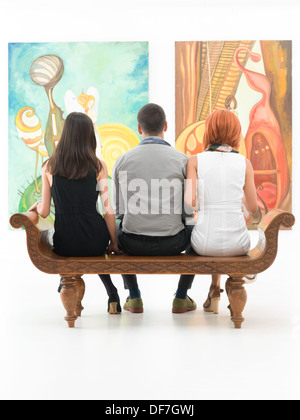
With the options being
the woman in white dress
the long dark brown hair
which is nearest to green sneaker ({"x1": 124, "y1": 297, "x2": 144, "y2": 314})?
the woman in white dress

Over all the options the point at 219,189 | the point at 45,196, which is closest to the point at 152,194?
the point at 219,189

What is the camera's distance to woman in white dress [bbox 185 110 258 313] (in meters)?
3.69

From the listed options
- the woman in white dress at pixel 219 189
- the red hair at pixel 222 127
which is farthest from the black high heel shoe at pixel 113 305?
the red hair at pixel 222 127

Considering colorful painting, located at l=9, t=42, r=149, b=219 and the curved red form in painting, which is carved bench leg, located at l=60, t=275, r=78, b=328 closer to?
colorful painting, located at l=9, t=42, r=149, b=219

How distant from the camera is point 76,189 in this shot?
3764 mm

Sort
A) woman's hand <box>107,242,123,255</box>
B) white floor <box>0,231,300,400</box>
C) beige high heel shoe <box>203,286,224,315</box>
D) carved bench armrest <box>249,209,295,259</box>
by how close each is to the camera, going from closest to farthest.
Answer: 1. white floor <box>0,231,300,400</box>
2. carved bench armrest <box>249,209,295,259</box>
3. woman's hand <box>107,242,123,255</box>
4. beige high heel shoe <box>203,286,224,315</box>

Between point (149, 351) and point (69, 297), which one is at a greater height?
point (69, 297)

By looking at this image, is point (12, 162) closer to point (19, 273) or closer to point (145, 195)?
point (19, 273)

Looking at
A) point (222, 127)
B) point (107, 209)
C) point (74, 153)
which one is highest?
point (222, 127)

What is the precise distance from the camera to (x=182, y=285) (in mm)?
4055

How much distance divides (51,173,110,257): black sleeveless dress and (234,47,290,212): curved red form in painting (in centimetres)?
393

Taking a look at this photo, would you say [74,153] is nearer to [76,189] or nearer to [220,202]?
[76,189]

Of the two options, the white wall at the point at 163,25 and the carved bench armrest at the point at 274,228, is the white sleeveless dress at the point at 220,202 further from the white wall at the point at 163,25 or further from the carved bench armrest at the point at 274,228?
the white wall at the point at 163,25

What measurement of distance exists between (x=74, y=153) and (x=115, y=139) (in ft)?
12.2
